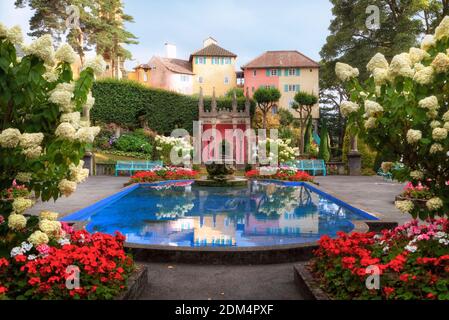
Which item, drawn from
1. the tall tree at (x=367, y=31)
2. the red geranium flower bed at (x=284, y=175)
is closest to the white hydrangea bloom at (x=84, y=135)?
the red geranium flower bed at (x=284, y=175)

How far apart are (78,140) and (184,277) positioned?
288 cm

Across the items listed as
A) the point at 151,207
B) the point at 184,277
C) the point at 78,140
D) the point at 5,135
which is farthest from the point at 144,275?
the point at 151,207

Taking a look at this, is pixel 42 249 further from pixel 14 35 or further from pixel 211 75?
pixel 211 75

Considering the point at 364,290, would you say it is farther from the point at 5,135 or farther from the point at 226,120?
the point at 226,120

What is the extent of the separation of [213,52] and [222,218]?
165 ft

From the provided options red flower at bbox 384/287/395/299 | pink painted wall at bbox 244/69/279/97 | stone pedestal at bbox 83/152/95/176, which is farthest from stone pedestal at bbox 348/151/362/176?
pink painted wall at bbox 244/69/279/97

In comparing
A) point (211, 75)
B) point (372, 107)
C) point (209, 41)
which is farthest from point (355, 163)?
point (209, 41)

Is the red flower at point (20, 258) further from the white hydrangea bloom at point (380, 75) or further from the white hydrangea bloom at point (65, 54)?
the white hydrangea bloom at point (380, 75)

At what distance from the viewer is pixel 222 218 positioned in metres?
11.2

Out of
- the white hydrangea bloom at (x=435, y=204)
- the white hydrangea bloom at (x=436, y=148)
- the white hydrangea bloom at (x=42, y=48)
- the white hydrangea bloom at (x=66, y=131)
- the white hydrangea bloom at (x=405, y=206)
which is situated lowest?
the white hydrangea bloom at (x=405, y=206)

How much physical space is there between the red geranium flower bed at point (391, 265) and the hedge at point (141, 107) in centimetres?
3150

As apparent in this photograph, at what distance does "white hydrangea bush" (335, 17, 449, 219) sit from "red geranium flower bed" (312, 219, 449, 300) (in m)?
0.45

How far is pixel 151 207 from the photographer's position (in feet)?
43.6

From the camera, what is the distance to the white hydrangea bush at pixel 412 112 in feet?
14.3
